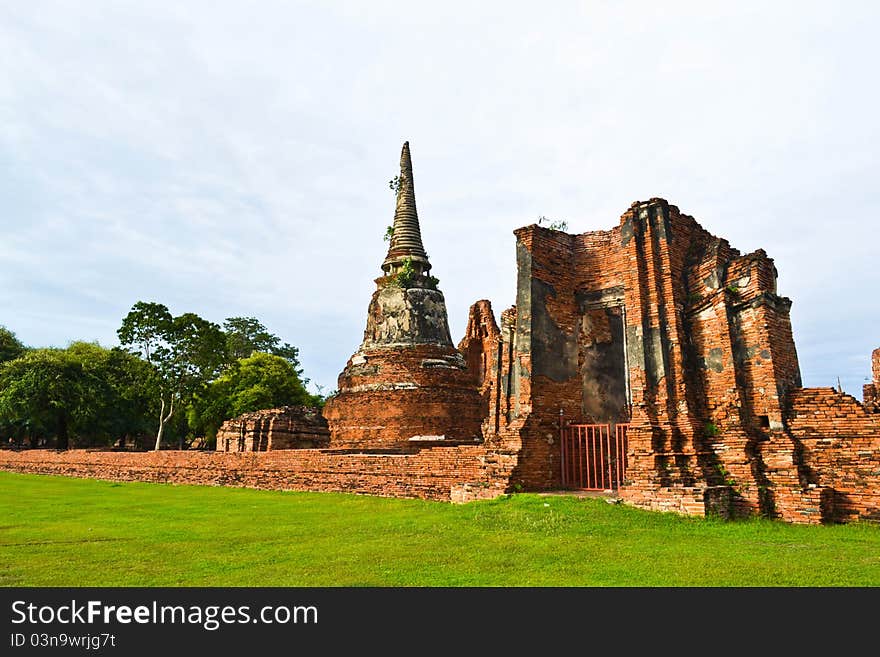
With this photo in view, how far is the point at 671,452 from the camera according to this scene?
10.4 meters

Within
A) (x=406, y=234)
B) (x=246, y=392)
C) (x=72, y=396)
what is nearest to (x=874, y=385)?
(x=406, y=234)

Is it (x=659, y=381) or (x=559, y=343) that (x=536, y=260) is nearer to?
(x=559, y=343)

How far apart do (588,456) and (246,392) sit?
92.8 ft

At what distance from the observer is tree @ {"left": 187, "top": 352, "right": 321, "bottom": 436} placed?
3647cm

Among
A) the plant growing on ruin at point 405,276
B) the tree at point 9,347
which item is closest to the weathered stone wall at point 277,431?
the plant growing on ruin at point 405,276

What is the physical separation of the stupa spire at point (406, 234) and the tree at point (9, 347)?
32.8 metres

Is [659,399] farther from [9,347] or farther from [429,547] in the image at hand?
[9,347]

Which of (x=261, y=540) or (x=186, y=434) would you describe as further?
(x=186, y=434)

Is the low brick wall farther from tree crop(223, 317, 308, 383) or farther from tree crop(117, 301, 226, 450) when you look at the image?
tree crop(223, 317, 308, 383)

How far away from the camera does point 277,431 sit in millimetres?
23375

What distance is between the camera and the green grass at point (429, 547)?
5379 mm

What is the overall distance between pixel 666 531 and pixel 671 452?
2.64 m

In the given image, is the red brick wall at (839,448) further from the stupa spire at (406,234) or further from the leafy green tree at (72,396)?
the leafy green tree at (72,396)
